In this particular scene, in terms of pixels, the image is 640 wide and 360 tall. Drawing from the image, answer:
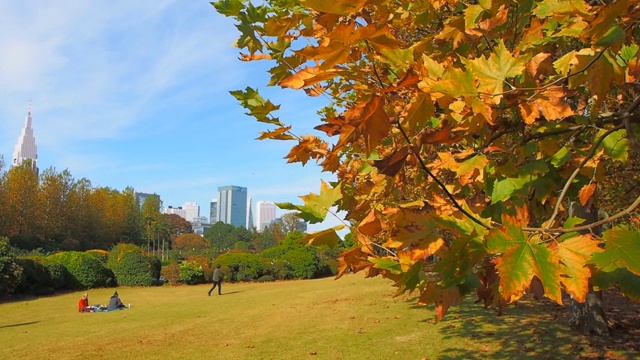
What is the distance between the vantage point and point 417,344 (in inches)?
313

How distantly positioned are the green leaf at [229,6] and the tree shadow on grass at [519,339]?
6712 mm

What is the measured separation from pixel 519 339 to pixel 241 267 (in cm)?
2247

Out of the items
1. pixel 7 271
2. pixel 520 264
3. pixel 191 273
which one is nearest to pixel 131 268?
pixel 191 273

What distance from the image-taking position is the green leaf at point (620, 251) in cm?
101

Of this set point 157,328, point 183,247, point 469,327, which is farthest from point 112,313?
point 183,247

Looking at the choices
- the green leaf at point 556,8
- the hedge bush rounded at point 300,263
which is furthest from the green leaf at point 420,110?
the hedge bush rounded at point 300,263

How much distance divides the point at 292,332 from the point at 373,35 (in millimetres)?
9639

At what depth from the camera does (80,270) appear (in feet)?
77.2

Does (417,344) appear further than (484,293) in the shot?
Yes

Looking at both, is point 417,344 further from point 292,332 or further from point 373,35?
point 373,35

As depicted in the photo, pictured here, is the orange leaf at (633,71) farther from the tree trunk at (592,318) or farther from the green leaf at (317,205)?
the tree trunk at (592,318)

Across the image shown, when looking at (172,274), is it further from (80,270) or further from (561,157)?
(561,157)

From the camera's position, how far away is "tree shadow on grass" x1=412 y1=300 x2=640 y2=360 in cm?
695

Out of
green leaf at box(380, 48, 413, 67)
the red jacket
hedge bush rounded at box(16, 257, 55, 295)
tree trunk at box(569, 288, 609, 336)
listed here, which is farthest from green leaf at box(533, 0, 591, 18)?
hedge bush rounded at box(16, 257, 55, 295)
